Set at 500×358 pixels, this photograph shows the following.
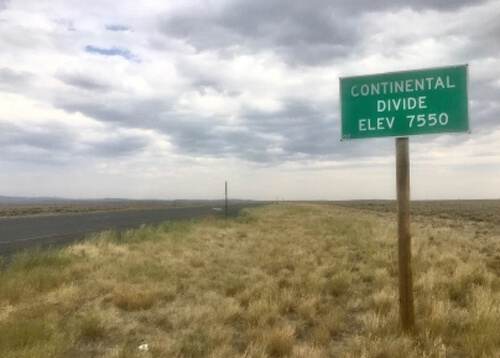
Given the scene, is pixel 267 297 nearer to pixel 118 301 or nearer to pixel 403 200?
pixel 118 301

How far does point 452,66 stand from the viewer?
6.04 meters

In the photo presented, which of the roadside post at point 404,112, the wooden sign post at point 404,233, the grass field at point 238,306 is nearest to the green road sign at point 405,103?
the roadside post at point 404,112

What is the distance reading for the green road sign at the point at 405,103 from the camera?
602 cm

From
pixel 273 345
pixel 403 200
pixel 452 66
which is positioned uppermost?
pixel 452 66

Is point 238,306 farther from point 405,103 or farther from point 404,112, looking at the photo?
point 405,103

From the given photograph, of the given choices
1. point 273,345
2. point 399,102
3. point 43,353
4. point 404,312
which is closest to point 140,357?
point 43,353

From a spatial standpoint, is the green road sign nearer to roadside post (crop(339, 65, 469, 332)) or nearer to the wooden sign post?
roadside post (crop(339, 65, 469, 332))

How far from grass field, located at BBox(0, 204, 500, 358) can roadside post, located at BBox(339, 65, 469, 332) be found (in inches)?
36.3

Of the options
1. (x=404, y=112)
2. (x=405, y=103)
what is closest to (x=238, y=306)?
(x=404, y=112)

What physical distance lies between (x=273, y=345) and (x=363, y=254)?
379 inches

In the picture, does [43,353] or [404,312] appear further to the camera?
[404,312]

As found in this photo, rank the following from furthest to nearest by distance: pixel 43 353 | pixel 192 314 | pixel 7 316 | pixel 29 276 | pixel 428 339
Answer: pixel 29 276
pixel 192 314
pixel 7 316
pixel 428 339
pixel 43 353

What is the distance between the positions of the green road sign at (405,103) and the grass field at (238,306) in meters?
2.84

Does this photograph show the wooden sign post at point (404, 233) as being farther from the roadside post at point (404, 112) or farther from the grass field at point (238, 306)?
the grass field at point (238, 306)
